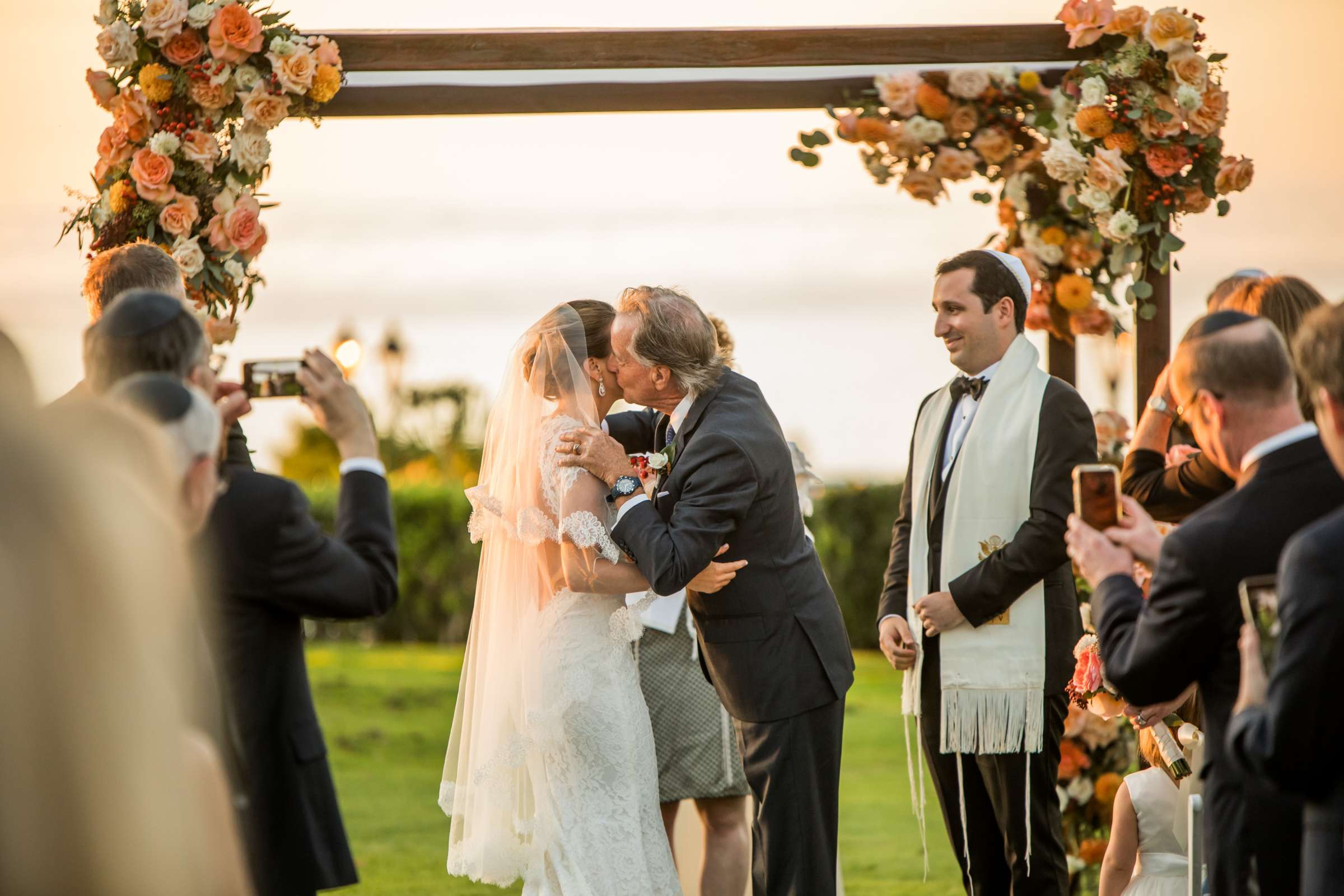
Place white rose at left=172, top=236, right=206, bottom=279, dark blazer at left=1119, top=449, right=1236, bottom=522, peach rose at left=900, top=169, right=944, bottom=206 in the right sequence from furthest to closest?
1. peach rose at left=900, top=169, right=944, bottom=206
2. white rose at left=172, top=236, right=206, bottom=279
3. dark blazer at left=1119, top=449, right=1236, bottom=522

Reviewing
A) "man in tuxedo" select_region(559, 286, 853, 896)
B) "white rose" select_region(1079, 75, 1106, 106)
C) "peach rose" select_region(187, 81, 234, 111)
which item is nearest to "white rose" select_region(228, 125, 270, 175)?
"peach rose" select_region(187, 81, 234, 111)

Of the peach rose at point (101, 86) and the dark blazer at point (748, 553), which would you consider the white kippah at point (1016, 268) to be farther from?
the peach rose at point (101, 86)

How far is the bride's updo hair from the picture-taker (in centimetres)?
444

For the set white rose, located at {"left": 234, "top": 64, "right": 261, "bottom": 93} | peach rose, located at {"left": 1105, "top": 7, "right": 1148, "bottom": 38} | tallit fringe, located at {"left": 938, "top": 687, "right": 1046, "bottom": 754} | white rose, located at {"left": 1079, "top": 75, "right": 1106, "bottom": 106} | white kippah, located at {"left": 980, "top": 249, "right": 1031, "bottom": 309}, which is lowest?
tallit fringe, located at {"left": 938, "top": 687, "right": 1046, "bottom": 754}

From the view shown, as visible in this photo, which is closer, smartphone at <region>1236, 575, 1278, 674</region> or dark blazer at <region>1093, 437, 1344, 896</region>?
smartphone at <region>1236, 575, 1278, 674</region>

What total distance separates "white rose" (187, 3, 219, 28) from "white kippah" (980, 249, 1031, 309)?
2.94 metres

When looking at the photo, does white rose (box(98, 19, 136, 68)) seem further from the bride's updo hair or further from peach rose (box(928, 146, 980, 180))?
peach rose (box(928, 146, 980, 180))

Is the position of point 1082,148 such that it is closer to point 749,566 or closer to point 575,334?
point 575,334

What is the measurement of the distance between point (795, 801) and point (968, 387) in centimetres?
156

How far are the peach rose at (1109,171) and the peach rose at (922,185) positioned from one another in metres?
0.71

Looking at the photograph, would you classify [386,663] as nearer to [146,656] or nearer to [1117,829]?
[1117,829]

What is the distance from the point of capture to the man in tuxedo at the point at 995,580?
4336 mm

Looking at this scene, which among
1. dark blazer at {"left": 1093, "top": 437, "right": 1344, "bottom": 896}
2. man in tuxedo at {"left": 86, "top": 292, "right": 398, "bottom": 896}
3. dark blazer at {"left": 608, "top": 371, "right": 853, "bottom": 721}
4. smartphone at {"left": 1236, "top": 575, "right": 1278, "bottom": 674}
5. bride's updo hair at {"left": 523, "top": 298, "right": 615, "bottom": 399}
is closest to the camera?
smartphone at {"left": 1236, "top": 575, "right": 1278, "bottom": 674}

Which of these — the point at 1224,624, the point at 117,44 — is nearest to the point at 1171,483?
the point at 1224,624
